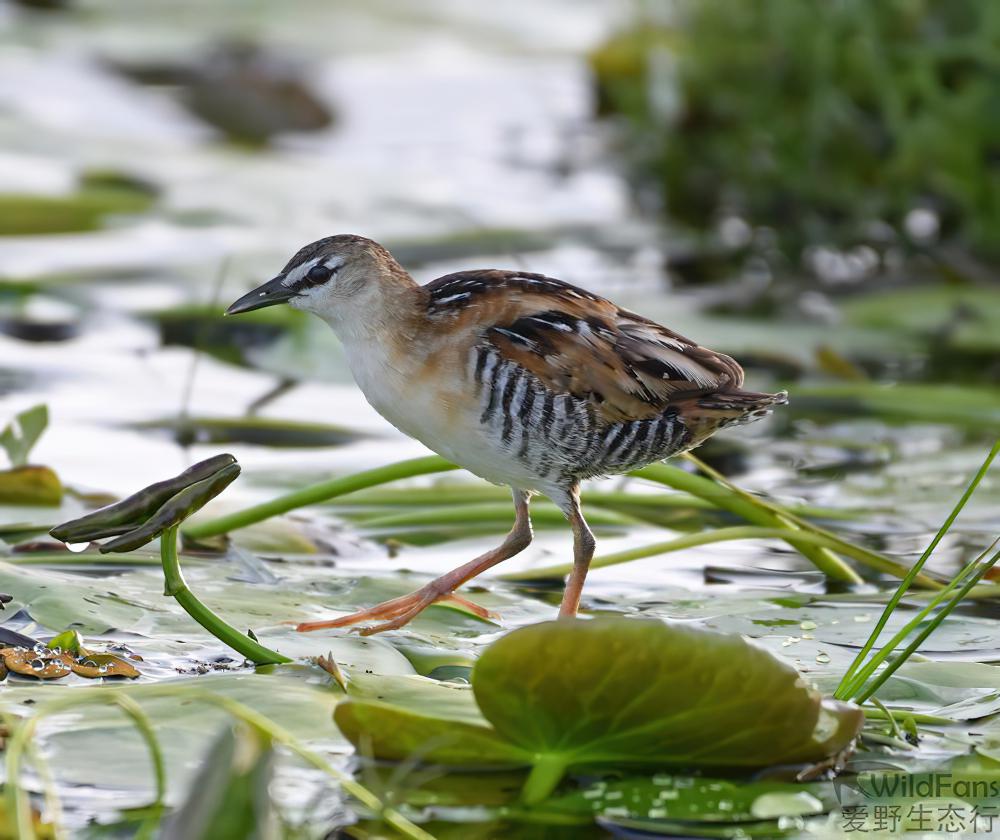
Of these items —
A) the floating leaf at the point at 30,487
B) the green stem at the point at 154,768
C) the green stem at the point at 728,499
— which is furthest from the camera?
the floating leaf at the point at 30,487

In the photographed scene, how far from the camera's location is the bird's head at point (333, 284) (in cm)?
403

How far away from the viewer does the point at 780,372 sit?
678 cm

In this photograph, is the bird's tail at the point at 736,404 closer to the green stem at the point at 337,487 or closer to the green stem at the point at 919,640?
the green stem at the point at 337,487

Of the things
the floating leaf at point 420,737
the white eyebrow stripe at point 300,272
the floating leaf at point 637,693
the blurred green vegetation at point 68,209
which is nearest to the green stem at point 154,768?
the floating leaf at point 420,737

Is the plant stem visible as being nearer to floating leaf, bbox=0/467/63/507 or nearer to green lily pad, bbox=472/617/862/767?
green lily pad, bbox=472/617/862/767

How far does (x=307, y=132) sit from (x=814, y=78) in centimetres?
432

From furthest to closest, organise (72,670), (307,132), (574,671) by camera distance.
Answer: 1. (307,132)
2. (72,670)
3. (574,671)

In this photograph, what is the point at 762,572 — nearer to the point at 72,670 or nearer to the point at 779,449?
the point at 779,449

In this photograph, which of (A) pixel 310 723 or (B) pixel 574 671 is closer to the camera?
(B) pixel 574 671

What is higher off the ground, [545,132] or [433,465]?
[545,132]

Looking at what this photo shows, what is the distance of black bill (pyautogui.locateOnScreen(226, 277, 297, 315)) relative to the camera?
4.02m

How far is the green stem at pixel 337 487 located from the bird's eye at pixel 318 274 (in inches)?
19.2

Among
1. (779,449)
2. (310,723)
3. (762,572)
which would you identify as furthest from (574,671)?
(779,449)

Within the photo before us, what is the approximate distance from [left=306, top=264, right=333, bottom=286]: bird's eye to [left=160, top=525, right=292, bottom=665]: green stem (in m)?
1.02
